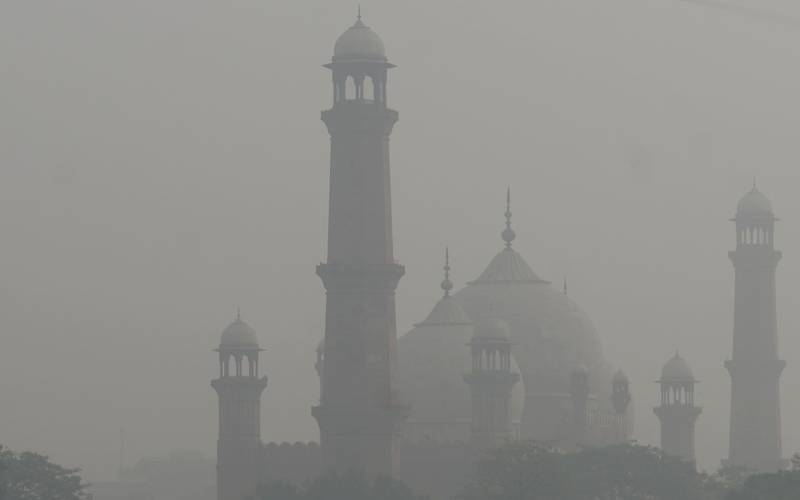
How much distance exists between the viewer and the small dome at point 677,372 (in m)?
91.9

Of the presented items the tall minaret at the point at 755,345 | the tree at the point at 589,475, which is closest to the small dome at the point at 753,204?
the tall minaret at the point at 755,345

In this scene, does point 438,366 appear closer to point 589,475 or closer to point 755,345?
point 589,475

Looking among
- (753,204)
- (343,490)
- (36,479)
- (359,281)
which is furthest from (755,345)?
(36,479)

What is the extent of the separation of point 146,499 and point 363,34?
66690 mm

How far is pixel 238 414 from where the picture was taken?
274ft

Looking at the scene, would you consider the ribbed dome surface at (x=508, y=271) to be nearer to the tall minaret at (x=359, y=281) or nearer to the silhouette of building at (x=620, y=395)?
the silhouette of building at (x=620, y=395)

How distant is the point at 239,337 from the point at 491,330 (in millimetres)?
9246

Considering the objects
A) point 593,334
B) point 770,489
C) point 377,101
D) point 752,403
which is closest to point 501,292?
point 593,334

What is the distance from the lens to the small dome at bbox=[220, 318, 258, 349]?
84812 mm

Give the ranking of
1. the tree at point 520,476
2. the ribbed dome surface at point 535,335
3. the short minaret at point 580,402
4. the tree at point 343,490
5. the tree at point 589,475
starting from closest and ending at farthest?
the tree at point 343,490 → the tree at point 520,476 → the tree at point 589,475 → the short minaret at point 580,402 → the ribbed dome surface at point 535,335

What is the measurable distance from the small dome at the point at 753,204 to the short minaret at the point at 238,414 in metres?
23.8

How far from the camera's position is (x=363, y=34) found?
245 ft

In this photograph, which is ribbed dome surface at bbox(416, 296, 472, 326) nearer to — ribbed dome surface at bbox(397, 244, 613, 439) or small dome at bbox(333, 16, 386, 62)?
ribbed dome surface at bbox(397, 244, 613, 439)

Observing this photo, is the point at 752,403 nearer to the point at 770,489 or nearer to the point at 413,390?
the point at 413,390
